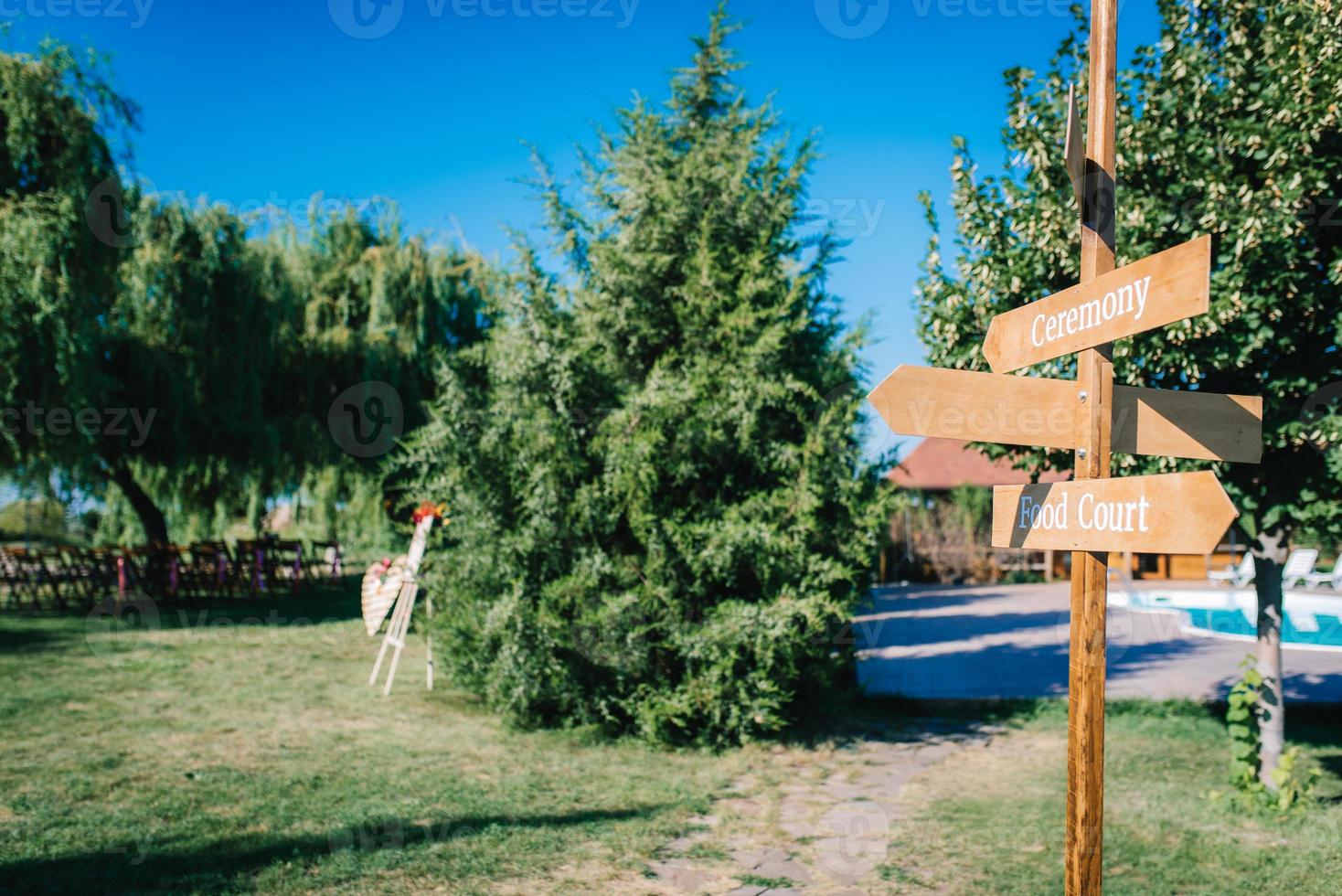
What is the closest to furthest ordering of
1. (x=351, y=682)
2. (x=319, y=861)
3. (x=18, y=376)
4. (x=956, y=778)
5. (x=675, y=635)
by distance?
(x=319, y=861) < (x=956, y=778) < (x=675, y=635) < (x=351, y=682) < (x=18, y=376)

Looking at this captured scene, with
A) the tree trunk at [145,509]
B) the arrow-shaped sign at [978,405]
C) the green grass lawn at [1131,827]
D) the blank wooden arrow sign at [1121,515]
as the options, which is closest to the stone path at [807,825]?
the green grass lawn at [1131,827]

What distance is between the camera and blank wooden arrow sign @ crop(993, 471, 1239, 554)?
2.48 meters

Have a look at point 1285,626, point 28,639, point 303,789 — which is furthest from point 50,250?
point 1285,626

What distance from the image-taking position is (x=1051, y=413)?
303cm

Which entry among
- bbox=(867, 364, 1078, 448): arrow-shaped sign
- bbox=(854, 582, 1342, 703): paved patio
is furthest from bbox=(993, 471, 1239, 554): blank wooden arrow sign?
bbox=(854, 582, 1342, 703): paved patio

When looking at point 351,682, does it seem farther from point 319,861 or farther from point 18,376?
point 18,376

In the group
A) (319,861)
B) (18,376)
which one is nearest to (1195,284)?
(319,861)

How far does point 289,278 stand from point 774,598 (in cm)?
1405

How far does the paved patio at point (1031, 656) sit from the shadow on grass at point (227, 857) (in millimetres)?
4413

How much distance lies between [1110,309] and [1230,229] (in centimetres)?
313

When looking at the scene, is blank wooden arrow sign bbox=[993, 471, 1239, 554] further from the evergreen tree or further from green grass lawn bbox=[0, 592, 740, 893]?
the evergreen tree

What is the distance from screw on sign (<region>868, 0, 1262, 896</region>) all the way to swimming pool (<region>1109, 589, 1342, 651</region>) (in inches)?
455

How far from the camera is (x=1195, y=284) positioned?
2551mm

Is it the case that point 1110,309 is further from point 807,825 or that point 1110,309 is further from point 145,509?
point 145,509
